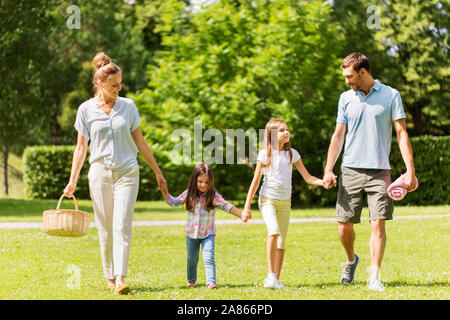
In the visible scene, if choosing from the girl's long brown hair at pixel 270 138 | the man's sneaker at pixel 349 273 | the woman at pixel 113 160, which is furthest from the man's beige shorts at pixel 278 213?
the woman at pixel 113 160

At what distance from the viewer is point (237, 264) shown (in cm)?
945

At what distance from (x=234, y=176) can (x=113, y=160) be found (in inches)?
608

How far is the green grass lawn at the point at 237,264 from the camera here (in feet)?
20.7

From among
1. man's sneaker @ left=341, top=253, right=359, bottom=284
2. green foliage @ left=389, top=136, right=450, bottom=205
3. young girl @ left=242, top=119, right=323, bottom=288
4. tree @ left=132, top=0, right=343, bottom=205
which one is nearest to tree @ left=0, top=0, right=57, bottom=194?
tree @ left=132, top=0, right=343, bottom=205

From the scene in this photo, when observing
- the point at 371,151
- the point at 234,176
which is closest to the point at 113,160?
the point at 371,151

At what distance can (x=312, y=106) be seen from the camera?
20672 mm

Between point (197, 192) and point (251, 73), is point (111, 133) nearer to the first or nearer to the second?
point (197, 192)

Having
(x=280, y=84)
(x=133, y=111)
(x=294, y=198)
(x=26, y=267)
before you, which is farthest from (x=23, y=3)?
(x=133, y=111)

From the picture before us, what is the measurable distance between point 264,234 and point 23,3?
1340 cm

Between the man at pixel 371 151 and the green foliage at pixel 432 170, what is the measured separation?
15820mm

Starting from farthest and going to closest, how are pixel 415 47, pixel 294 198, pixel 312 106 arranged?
1. pixel 415 47
2. pixel 294 198
3. pixel 312 106

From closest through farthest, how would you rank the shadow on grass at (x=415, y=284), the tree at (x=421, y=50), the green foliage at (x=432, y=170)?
the shadow on grass at (x=415, y=284) < the green foliage at (x=432, y=170) < the tree at (x=421, y=50)

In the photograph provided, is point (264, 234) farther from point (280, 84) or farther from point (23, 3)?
point (23, 3)

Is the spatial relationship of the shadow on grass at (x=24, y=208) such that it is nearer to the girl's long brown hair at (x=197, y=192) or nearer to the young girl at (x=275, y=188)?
the girl's long brown hair at (x=197, y=192)
